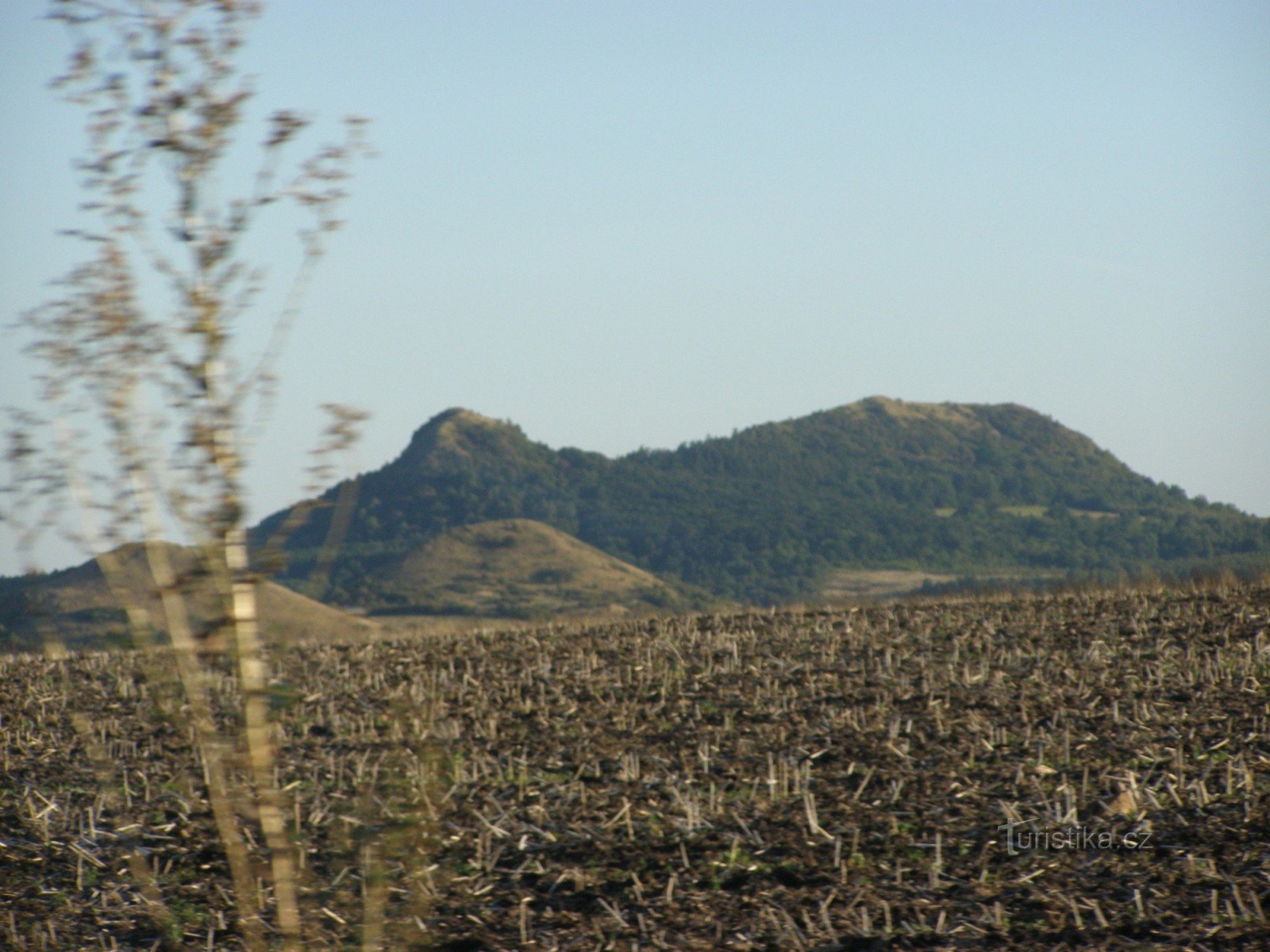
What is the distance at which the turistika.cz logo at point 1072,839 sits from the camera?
315 inches

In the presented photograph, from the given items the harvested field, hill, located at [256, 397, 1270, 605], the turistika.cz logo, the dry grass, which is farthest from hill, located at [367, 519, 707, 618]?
the turistika.cz logo

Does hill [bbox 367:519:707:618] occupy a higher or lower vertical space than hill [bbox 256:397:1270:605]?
lower

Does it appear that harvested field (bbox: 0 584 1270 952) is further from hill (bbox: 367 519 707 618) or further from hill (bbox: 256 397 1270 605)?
hill (bbox: 256 397 1270 605)

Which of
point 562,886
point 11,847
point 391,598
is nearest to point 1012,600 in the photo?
point 562,886

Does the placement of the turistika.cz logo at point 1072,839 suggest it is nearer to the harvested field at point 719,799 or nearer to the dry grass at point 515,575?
the harvested field at point 719,799

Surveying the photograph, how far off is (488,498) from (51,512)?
432 ft

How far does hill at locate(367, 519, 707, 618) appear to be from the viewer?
280ft

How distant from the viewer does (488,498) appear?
443 feet

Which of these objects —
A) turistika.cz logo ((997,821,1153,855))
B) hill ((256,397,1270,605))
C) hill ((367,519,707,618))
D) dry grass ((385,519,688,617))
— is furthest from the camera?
hill ((256,397,1270,605))

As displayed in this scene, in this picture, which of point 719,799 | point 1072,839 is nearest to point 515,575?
point 719,799

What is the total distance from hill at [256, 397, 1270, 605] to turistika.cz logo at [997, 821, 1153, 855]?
286ft

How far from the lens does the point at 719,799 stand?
966cm

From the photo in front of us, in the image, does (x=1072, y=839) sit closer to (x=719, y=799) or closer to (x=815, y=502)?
(x=719, y=799)

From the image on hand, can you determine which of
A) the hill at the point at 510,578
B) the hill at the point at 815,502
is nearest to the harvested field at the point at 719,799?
the hill at the point at 510,578
